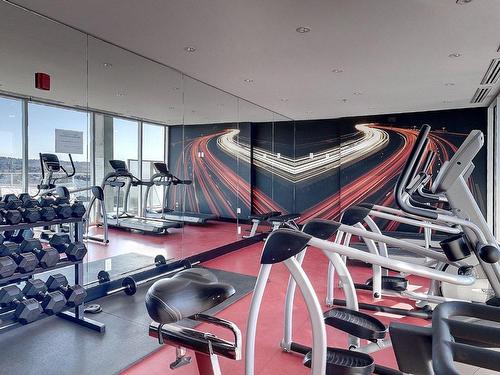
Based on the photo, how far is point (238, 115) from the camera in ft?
22.0

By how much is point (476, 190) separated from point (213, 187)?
518 cm

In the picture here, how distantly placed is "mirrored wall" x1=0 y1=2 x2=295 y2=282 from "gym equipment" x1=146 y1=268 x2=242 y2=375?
2799mm

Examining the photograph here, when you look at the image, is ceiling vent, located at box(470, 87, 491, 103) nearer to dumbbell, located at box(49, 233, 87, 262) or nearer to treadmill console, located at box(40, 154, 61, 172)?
dumbbell, located at box(49, 233, 87, 262)

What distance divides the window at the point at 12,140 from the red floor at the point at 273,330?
2.72 metres

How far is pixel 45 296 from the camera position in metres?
2.53

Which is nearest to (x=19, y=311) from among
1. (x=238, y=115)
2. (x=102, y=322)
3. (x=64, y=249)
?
(x=64, y=249)

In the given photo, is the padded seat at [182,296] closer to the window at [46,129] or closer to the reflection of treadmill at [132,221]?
the window at [46,129]

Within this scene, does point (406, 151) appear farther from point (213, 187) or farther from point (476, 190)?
point (213, 187)

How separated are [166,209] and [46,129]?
323 centimetres

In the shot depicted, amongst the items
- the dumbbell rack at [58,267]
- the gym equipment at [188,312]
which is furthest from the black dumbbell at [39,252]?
the gym equipment at [188,312]

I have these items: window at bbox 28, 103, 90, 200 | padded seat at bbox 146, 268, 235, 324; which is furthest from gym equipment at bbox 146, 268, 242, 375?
window at bbox 28, 103, 90, 200

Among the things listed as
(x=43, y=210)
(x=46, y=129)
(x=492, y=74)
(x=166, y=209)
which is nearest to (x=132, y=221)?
(x=166, y=209)

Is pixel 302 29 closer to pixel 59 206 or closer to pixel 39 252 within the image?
pixel 59 206

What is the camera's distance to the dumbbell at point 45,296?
2484 mm
